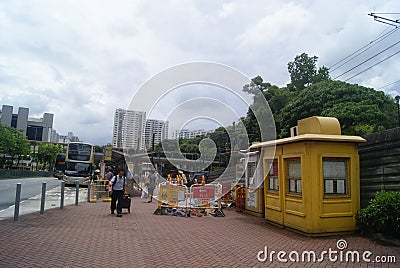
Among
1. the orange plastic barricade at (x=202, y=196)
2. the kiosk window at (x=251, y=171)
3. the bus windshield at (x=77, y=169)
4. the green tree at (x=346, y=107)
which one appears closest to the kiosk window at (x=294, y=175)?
the kiosk window at (x=251, y=171)

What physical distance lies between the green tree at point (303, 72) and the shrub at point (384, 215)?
88.9ft

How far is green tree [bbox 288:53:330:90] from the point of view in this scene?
107 ft

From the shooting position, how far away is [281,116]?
26.0 metres

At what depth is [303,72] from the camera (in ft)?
109

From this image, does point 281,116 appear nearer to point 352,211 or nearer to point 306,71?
point 306,71

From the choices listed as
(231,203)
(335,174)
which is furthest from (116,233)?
(231,203)

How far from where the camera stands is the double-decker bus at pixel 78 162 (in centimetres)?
2639

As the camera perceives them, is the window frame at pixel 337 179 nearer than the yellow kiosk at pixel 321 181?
No

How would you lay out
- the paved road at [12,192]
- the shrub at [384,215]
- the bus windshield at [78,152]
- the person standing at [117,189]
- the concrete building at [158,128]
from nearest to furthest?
1. the shrub at [384,215]
2. the person standing at [117,189]
3. the paved road at [12,192]
4. the concrete building at [158,128]
5. the bus windshield at [78,152]

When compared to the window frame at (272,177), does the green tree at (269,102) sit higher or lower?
higher

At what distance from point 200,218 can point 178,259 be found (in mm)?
5506

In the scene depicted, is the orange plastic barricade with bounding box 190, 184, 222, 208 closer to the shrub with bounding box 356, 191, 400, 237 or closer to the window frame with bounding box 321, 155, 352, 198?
the window frame with bounding box 321, 155, 352, 198

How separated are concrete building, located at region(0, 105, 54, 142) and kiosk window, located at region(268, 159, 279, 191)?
7636cm

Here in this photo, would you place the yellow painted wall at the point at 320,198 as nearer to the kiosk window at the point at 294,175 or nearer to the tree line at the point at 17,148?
the kiosk window at the point at 294,175
